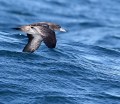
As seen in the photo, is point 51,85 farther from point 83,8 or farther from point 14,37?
point 83,8

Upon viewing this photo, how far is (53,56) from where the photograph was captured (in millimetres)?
16469

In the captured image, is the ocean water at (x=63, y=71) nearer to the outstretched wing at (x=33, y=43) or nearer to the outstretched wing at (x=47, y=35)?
the outstretched wing at (x=33, y=43)

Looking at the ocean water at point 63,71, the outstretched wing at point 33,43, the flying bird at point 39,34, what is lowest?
the ocean water at point 63,71

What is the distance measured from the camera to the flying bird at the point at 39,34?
47.9 ft

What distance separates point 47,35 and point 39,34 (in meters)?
0.41

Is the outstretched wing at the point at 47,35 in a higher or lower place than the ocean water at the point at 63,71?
higher

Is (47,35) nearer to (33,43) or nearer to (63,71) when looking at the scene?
(33,43)

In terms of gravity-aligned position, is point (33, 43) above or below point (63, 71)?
above

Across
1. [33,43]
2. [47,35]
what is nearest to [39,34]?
[47,35]

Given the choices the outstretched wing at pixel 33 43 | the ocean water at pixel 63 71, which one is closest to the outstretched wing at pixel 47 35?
the outstretched wing at pixel 33 43

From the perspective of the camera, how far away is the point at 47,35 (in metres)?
14.8

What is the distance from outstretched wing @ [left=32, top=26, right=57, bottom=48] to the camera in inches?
570

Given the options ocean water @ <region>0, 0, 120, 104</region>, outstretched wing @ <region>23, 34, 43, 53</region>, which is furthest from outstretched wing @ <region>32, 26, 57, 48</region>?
ocean water @ <region>0, 0, 120, 104</region>

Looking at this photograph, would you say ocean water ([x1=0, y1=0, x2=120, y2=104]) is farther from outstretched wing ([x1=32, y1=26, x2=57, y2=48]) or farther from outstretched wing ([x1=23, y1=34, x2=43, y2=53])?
outstretched wing ([x1=32, y1=26, x2=57, y2=48])
